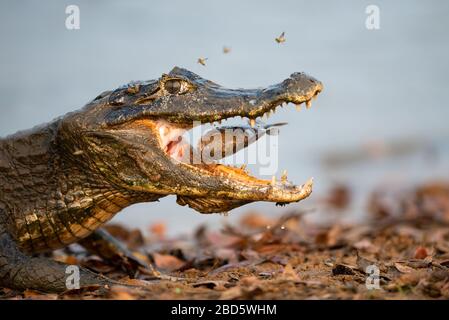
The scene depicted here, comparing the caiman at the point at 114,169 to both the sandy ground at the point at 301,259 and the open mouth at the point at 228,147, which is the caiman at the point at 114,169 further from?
the sandy ground at the point at 301,259

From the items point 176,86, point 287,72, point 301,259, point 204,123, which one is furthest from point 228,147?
point 287,72

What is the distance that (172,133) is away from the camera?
14.6 feet

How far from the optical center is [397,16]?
62.4ft

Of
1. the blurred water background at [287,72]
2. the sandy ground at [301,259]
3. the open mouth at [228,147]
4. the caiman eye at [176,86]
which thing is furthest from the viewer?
the blurred water background at [287,72]

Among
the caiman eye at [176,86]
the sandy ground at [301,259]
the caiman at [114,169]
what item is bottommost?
the sandy ground at [301,259]

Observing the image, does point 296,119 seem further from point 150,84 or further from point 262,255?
point 150,84

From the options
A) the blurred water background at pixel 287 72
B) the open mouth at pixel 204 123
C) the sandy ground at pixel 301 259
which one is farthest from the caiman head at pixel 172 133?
the blurred water background at pixel 287 72

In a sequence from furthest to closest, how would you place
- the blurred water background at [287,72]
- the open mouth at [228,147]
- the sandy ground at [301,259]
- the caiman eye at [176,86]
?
the blurred water background at [287,72]
the caiman eye at [176,86]
the open mouth at [228,147]
the sandy ground at [301,259]

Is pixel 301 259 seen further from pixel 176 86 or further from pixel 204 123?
pixel 176 86

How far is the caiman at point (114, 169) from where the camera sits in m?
4.09

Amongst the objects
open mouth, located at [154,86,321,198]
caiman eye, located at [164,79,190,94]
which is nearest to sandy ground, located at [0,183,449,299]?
open mouth, located at [154,86,321,198]
